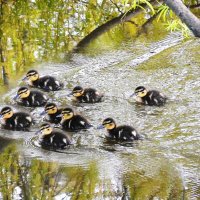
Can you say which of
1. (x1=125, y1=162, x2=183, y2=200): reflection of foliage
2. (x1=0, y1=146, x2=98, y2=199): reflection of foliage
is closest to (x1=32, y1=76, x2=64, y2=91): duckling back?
(x1=0, y1=146, x2=98, y2=199): reflection of foliage

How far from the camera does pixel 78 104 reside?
189 inches

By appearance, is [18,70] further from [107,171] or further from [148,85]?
[107,171]

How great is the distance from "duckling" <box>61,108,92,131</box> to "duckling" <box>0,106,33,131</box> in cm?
26

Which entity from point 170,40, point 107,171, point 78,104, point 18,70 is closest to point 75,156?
point 107,171

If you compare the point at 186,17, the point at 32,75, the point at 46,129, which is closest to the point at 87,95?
the point at 32,75

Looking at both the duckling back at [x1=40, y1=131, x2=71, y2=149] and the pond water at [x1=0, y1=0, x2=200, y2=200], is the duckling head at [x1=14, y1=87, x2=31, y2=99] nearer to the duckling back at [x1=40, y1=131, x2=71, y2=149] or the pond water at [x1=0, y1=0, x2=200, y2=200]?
the pond water at [x1=0, y1=0, x2=200, y2=200]

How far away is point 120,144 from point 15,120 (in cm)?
79

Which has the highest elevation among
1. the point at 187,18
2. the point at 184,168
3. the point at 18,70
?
the point at 187,18

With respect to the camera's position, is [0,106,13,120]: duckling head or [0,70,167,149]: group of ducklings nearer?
[0,70,167,149]: group of ducklings

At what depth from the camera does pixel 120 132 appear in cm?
403

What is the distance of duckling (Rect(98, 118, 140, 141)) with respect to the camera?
158 inches

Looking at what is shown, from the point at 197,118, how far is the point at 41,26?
283cm

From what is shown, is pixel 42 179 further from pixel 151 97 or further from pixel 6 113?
pixel 151 97

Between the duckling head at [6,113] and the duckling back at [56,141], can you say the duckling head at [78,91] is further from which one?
the duckling back at [56,141]
